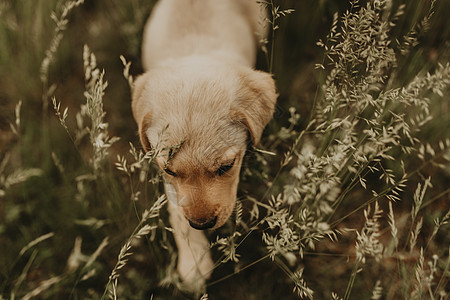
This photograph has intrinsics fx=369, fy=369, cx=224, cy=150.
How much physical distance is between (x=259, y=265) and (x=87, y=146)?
142 cm

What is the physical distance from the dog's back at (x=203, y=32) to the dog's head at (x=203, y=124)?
0.38 metres

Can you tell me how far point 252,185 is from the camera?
2361 mm

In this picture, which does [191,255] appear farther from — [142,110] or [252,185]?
[142,110]

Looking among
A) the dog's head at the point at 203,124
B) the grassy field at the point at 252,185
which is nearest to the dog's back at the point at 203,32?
the grassy field at the point at 252,185

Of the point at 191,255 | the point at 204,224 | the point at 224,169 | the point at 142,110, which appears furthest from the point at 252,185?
the point at 142,110

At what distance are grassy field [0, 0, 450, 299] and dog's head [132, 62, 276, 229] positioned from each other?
0.13 meters

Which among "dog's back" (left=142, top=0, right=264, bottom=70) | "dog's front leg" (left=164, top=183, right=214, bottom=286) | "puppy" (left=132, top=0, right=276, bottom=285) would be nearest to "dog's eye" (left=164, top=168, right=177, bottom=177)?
"puppy" (left=132, top=0, right=276, bottom=285)

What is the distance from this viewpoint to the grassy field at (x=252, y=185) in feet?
5.84

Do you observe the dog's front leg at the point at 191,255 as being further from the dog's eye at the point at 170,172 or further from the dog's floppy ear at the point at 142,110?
the dog's floppy ear at the point at 142,110

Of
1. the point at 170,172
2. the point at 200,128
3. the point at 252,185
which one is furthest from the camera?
the point at 252,185

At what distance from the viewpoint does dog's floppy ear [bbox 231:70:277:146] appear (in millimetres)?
1658

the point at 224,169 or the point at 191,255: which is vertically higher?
the point at 224,169

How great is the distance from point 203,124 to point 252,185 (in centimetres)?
93

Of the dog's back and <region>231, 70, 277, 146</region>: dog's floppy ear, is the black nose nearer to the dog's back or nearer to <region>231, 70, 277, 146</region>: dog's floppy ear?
Answer: <region>231, 70, 277, 146</region>: dog's floppy ear
